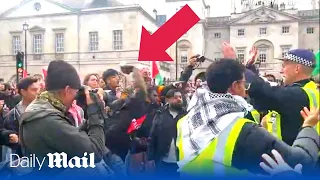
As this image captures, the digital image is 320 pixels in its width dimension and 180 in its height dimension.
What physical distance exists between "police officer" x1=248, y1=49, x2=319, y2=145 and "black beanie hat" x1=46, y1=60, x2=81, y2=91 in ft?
3.04

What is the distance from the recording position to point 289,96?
2275mm

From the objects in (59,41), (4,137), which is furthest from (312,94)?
(59,41)

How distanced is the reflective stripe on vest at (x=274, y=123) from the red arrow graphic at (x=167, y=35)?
1.49m

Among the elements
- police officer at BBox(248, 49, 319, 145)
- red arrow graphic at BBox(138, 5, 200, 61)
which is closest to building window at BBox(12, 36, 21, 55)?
red arrow graphic at BBox(138, 5, 200, 61)

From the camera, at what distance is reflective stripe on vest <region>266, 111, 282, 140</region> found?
94.4 inches

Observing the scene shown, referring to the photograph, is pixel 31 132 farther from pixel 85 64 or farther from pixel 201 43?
pixel 201 43

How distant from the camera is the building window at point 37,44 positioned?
17966 millimetres

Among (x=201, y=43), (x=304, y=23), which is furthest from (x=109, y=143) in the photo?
(x=304, y=23)

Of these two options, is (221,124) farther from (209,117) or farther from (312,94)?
(312,94)

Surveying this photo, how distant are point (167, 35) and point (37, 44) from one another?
53.0 feet

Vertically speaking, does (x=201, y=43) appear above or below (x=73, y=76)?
above

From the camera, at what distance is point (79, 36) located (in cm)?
1806

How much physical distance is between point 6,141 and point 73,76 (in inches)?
54.9

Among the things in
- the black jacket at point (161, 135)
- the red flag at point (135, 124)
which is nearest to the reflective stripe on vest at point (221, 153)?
the red flag at point (135, 124)
